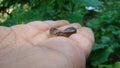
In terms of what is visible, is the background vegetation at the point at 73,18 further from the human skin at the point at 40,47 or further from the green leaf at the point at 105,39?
the human skin at the point at 40,47

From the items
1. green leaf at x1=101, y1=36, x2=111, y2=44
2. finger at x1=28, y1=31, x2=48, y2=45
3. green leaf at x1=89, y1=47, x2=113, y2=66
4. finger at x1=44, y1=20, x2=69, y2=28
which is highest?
finger at x1=28, y1=31, x2=48, y2=45

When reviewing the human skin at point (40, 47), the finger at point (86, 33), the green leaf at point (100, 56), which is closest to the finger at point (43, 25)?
the human skin at point (40, 47)

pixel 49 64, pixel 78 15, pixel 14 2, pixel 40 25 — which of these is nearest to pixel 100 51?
pixel 78 15

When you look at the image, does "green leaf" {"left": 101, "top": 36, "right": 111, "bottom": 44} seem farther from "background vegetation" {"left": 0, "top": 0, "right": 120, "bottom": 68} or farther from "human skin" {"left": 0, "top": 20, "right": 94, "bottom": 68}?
"human skin" {"left": 0, "top": 20, "right": 94, "bottom": 68}

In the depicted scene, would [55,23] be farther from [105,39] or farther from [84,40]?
[105,39]

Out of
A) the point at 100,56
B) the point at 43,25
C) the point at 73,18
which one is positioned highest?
the point at 43,25

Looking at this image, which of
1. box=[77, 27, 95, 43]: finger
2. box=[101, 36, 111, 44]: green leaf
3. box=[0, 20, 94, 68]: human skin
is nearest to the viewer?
box=[0, 20, 94, 68]: human skin

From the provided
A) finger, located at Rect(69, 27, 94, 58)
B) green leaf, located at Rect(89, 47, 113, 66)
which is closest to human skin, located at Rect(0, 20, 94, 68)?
finger, located at Rect(69, 27, 94, 58)

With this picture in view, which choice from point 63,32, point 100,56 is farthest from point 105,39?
point 63,32
